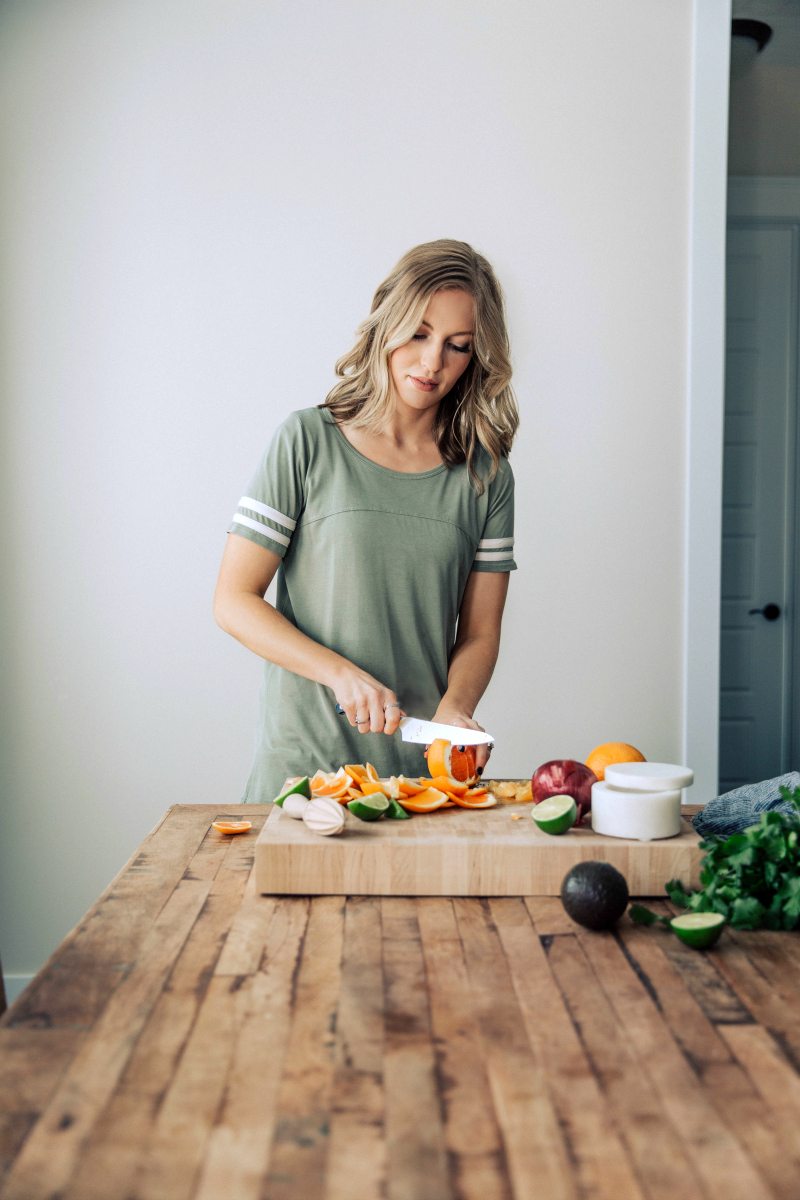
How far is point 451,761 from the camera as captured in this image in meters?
1.70

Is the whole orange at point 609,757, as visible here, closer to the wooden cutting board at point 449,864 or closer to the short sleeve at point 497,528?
the wooden cutting board at point 449,864

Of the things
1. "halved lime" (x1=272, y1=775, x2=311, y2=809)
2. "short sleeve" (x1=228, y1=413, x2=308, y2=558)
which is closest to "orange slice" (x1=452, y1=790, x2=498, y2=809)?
"halved lime" (x1=272, y1=775, x2=311, y2=809)

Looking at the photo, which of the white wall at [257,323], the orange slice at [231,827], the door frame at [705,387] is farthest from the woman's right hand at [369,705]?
the door frame at [705,387]

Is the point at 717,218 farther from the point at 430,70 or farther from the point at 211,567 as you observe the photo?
the point at 211,567

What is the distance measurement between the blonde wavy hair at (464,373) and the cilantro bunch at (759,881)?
1.00 m

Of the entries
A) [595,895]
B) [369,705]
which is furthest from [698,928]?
[369,705]

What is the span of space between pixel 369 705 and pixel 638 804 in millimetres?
491

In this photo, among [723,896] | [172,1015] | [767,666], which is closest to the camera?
[172,1015]

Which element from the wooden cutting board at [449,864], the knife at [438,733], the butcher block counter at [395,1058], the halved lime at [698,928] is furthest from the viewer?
the knife at [438,733]

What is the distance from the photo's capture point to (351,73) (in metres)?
3.00

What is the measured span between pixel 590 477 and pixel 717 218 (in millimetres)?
808

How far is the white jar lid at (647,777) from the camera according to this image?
147 cm

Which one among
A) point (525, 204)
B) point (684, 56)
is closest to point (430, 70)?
point (525, 204)

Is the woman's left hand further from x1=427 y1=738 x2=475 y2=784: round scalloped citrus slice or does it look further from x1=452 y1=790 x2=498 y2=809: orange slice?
x1=452 y1=790 x2=498 y2=809: orange slice
